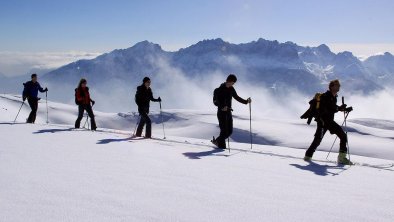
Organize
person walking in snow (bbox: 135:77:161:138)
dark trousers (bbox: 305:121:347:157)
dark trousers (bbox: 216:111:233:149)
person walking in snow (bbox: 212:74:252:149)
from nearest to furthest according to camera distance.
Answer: dark trousers (bbox: 305:121:347:157), person walking in snow (bbox: 212:74:252:149), dark trousers (bbox: 216:111:233:149), person walking in snow (bbox: 135:77:161:138)

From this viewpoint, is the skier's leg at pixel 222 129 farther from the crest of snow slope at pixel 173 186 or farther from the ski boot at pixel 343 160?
the ski boot at pixel 343 160

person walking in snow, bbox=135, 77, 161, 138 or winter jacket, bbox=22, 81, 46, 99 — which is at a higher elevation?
winter jacket, bbox=22, 81, 46, 99

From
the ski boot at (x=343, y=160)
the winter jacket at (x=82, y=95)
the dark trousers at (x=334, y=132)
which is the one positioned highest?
the winter jacket at (x=82, y=95)

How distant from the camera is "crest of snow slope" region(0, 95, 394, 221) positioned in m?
4.66

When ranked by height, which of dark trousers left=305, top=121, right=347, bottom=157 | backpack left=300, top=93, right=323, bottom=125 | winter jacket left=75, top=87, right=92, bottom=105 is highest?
winter jacket left=75, top=87, right=92, bottom=105

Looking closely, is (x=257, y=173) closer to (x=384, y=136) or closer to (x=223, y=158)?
(x=223, y=158)

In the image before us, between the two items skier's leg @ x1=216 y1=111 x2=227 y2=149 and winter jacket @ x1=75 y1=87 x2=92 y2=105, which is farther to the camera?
winter jacket @ x1=75 y1=87 x2=92 y2=105

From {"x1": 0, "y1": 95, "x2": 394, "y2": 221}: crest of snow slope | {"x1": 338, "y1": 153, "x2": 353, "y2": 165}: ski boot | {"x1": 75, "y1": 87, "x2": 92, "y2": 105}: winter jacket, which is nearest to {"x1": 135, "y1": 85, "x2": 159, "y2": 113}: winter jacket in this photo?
{"x1": 75, "y1": 87, "x2": 92, "y2": 105}: winter jacket

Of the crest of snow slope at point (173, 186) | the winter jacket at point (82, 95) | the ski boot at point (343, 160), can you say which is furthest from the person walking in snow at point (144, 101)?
the ski boot at point (343, 160)

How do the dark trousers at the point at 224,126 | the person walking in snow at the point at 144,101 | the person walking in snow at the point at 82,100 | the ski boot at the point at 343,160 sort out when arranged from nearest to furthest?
1. the ski boot at the point at 343,160
2. the dark trousers at the point at 224,126
3. the person walking in snow at the point at 144,101
4. the person walking in snow at the point at 82,100

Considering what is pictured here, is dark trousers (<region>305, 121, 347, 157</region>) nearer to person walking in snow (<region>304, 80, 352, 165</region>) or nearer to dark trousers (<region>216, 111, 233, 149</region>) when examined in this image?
person walking in snow (<region>304, 80, 352, 165</region>)

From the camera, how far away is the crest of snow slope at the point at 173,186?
4660mm

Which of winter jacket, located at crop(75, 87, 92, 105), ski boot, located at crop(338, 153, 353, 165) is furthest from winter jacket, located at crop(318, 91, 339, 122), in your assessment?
winter jacket, located at crop(75, 87, 92, 105)

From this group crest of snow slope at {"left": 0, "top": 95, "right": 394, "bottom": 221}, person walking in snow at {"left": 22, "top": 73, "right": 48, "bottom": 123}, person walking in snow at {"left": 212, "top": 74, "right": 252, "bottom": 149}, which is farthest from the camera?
person walking in snow at {"left": 22, "top": 73, "right": 48, "bottom": 123}
